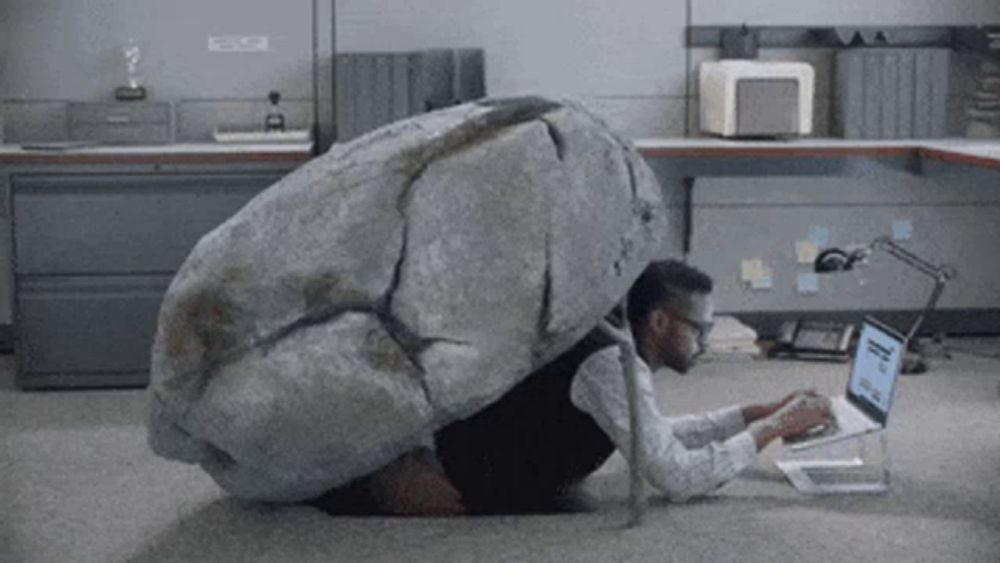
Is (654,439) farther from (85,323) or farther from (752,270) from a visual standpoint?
(752,270)

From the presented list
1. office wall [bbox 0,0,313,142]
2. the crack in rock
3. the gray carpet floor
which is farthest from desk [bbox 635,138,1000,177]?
the crack in rock

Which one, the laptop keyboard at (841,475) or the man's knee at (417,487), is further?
the laptop keyboard at (841,475)

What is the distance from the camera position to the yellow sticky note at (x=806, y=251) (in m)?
6.17

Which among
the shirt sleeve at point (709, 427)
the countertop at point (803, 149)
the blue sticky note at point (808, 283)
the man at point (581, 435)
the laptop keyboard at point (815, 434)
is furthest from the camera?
the blue sticky note at point (808, 283)

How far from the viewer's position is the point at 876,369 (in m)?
3.90

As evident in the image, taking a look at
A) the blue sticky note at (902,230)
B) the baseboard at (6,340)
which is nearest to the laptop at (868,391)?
the blue sticky note at (902,230)

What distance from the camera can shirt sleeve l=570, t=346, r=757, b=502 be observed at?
138 inches

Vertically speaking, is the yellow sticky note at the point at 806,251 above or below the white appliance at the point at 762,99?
below

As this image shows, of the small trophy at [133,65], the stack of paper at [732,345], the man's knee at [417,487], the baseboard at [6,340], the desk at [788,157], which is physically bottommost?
the baseboard at [6,340]

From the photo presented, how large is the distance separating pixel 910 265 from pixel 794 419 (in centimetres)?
251

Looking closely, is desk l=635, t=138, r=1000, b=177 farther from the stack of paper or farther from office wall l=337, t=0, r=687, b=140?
the stack of paper

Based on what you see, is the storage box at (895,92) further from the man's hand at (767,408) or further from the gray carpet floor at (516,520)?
the man's hand at (767,408)

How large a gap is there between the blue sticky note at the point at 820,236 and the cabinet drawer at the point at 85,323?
2.48 m

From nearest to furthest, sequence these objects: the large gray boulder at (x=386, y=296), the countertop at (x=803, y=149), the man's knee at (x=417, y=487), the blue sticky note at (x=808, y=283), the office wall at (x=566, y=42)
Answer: the large gray boulder at (x=386, y=296) → the man's knee at (x=417, y=487) → the countertop at (x=803, y=149) → the office wall at (x=566, y=42) → the blue sticky note at (x=808, y=283)
